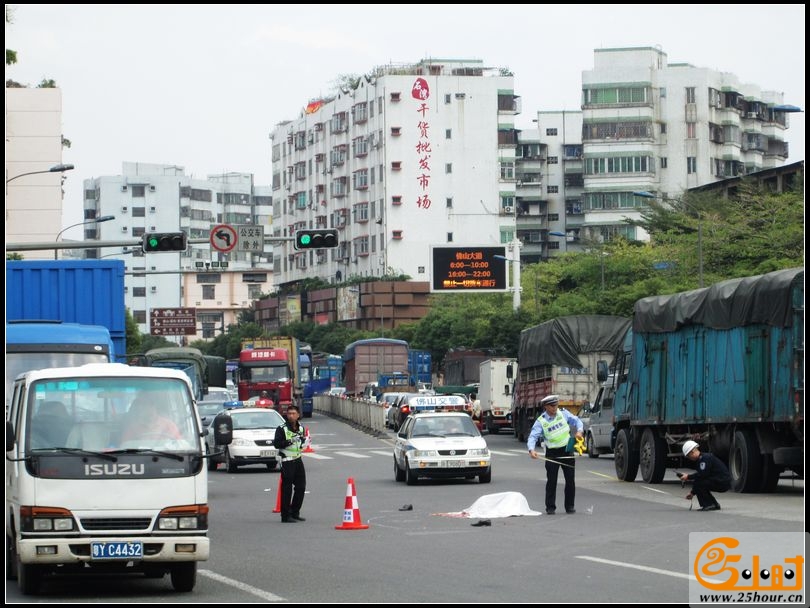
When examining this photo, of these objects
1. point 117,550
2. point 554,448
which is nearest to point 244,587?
point 117,550

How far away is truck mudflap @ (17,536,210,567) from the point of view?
43.0ft

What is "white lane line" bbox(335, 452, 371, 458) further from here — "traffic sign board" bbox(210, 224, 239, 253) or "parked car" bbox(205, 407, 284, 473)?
"traffic sign board" bbox(210, 224, 239, 253)

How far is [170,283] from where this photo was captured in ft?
591

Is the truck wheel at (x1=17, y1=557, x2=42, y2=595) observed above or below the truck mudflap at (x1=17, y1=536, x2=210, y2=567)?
below

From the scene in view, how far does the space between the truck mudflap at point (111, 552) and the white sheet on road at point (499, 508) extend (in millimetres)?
9349

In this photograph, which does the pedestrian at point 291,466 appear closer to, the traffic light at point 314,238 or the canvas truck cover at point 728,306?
the canvas truck cover at point 728,306

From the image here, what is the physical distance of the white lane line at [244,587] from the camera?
13.0 m

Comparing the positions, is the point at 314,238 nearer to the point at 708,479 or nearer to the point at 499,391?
the point at 708,479

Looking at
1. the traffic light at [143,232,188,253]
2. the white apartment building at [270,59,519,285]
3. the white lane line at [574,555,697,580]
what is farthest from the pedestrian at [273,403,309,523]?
the white apartment building at [270,59,519,285]

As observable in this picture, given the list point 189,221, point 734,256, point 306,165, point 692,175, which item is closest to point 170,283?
point 189,221

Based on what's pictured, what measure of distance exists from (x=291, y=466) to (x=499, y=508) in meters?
3.08

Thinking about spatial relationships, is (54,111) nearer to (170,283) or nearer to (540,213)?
(540,213)

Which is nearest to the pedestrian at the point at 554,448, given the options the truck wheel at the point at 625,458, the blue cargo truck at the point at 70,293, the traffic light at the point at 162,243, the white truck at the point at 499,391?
the blue cargo truck at the point at 70,293

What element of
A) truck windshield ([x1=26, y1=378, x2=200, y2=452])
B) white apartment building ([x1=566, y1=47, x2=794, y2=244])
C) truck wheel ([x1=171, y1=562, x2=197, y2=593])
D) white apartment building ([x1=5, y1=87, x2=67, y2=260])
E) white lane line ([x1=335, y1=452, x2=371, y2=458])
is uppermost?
white apartment building ([x1=566, y1=47, x2=794, y2=244])
